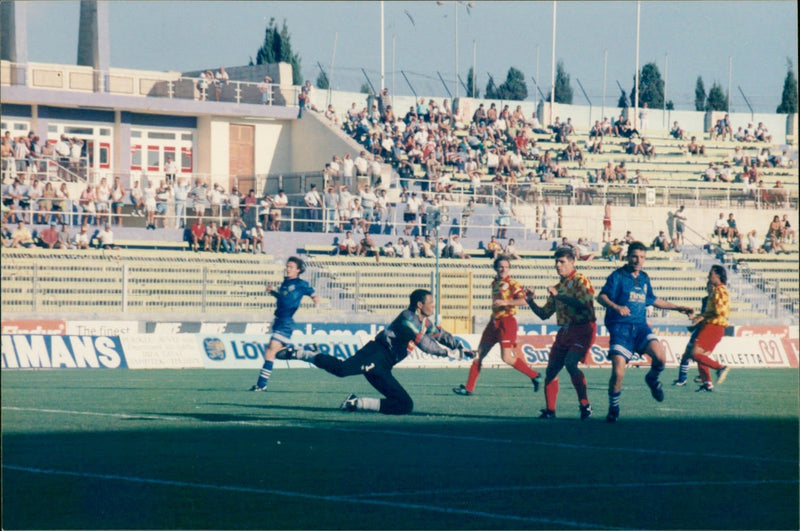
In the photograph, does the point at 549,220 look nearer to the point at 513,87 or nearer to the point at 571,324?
the point at 513,87

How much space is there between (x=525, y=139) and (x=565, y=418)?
110 feet

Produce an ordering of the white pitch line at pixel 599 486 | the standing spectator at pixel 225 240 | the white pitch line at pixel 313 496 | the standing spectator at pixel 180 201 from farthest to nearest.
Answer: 1. the standing spectator at pixel 180 201
2. the standing spectator at pixel 225 240
3. the white pitch line at pixel 599 486
4. the white pitch line at pixel 313 496

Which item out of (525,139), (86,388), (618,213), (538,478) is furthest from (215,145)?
(538,478)

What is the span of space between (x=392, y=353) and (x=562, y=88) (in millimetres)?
46414

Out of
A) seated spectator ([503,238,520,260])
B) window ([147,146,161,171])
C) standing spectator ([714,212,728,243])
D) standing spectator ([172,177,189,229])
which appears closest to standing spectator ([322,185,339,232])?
standing spectator ([172,177,189,229])

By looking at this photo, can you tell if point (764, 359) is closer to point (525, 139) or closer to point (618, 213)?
point (618, 213)

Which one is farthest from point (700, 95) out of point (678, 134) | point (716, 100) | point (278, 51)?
point (278, 51)

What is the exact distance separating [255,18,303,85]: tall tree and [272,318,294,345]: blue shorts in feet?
108

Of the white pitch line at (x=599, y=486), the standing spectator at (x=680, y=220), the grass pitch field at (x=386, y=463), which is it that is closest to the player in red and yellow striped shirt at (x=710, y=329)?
the grass pitch field at (x=386, y=463)

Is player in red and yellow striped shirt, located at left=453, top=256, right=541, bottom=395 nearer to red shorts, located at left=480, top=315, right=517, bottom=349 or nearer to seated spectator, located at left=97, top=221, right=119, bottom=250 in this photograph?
red shorts, located at left=480, top=315, right=517, bottom=349

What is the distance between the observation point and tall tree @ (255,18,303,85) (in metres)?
53.4

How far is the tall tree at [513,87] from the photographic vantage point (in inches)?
2243

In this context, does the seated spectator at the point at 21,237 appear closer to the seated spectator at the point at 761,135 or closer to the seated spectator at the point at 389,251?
the seated spectator at the point at 389,251

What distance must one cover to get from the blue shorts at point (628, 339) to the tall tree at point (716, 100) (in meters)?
52.0
